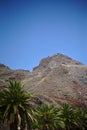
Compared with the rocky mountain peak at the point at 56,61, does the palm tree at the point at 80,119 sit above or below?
below

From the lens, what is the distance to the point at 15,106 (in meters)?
41.7

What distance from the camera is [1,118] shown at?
133 ft

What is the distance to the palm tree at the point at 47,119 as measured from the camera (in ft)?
175

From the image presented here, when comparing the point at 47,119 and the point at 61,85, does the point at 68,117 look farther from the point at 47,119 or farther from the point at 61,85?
the point at 61,85

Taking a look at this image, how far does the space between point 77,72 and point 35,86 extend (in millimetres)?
16967

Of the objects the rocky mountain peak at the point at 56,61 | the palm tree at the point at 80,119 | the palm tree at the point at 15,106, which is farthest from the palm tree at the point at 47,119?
the rocky mountain peak at the point at 56,61

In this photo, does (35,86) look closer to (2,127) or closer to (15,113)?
(2,127)

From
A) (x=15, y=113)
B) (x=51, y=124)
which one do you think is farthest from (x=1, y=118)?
(x=51, y=124)

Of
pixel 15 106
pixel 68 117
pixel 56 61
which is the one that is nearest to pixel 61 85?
pixel 56 61

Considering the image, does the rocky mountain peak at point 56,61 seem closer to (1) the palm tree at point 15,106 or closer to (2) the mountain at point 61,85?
(2) the mountain at point 61,85

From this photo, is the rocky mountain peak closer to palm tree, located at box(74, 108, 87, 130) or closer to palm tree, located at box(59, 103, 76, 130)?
palm tree, located at box(74, 108, 87, 130)

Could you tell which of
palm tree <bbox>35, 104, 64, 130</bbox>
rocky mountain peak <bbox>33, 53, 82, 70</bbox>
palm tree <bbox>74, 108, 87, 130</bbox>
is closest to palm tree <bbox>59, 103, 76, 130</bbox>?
palm tree <bbox>74, 108, 87, 130</bbox>

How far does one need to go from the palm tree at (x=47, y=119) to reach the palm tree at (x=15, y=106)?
9.83 meters

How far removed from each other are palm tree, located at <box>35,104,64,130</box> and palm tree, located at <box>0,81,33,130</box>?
32.2 feet
